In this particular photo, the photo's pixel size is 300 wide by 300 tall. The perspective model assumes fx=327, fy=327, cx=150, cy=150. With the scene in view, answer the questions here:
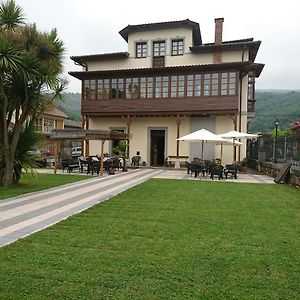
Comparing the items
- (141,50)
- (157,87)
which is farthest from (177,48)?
(157,87)

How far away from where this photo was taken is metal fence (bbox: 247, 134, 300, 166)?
1323cm

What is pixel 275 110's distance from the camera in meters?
57.2

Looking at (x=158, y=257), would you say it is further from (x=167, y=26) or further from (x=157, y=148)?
(x=167, y=26)

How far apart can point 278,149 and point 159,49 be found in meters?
12.6

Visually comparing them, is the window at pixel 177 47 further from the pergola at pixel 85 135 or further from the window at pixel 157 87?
the pergola at pixel 85 135

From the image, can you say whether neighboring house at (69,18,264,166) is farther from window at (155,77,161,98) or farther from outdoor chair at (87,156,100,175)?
outdoor chair at (87,156,100,175)

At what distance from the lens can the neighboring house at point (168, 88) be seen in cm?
2161

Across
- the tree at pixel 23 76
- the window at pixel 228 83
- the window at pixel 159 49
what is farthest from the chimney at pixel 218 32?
the tree at pixel 23 76

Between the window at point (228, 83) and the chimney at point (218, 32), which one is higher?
the chimney at point (218, 32)

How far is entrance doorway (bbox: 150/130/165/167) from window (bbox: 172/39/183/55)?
234 inches

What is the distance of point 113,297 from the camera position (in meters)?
3.07

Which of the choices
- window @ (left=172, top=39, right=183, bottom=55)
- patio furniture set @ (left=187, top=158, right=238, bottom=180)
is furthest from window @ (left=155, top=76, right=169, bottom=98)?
patio furniture set @ (left=187, top=158, right=238, bottom=180)

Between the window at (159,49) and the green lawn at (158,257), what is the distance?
19274 mm

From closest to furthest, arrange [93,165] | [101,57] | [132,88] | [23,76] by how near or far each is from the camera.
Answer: [23,76], [93,165], [132,88], [101,57]
